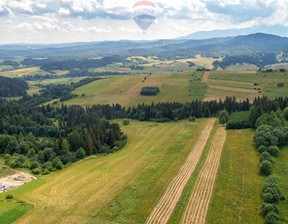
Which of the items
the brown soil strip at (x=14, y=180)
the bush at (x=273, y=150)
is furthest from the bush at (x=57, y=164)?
the bush at (x=273, y=150)

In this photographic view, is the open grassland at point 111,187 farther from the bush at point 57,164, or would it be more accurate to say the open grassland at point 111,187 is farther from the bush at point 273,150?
the bush at point 273,150

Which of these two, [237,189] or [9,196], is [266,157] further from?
[9,196]

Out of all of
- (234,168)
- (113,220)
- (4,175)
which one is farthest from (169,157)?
(4,175)

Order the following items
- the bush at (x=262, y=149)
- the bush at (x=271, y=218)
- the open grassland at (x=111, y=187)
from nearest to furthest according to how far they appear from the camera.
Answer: the bush at (x=271, y=218)
the open grassland at (x=111, y=187)
the bush at (x=262, y=149)

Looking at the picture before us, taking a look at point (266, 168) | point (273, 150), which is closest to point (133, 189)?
point (266, 168)

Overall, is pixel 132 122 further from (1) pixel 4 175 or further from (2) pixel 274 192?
(2) pixel 274 192

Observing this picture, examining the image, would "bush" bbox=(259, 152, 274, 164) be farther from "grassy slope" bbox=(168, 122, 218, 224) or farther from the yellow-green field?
"grassy slope" bbox=(168, 122, 218, 224)
